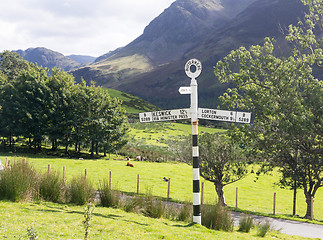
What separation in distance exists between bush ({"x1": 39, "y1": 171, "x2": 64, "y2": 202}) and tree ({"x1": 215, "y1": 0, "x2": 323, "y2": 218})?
16.7 m

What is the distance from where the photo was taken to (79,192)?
14.2 metres

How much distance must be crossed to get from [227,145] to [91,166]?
24.7m

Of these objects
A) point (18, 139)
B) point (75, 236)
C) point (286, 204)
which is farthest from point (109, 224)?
point (18, 139)

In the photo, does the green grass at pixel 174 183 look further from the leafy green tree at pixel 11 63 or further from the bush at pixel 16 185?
the leafy green tree at pixel 11 63

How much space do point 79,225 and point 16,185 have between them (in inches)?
181

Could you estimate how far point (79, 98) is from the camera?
56594 mm

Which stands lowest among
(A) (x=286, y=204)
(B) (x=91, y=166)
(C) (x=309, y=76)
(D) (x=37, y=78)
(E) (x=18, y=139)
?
(A) (x=286, y=204)

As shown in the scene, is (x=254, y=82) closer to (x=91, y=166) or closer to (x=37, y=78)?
(x=91, y=166)

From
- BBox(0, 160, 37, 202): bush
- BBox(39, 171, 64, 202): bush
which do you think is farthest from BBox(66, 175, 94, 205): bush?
BBox(0, 160, 37, 202): bush

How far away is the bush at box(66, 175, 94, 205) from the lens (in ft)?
46.3

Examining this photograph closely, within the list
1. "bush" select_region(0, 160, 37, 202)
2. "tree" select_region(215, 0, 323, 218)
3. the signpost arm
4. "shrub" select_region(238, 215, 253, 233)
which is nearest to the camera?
the signpost arm

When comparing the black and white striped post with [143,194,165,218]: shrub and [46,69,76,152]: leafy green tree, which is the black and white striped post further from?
[46,69,76,152]: leafy green tree

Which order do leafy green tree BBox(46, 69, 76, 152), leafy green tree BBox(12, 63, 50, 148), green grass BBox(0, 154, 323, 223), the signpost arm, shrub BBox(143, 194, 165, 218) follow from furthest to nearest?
leafy green tree BBox(46, 69, 76, 152), leafy green tree BBox(12, 63, 50, 148), green grass BBox(0, 154, 323, 223), shrub BBox(143, 194, 165, 218), the signpost arm

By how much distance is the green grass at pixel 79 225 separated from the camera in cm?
897
